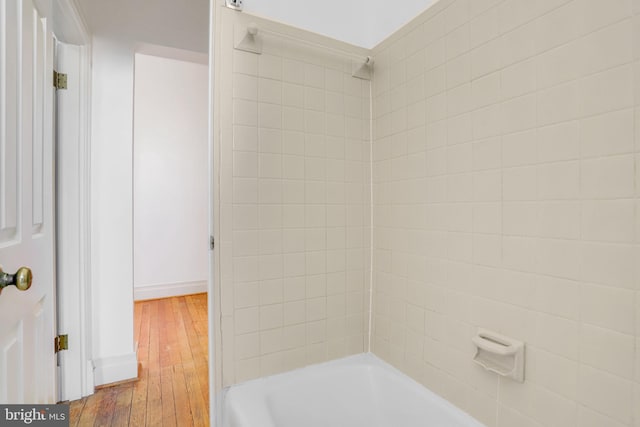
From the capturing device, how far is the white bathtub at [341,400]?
1.15 meters

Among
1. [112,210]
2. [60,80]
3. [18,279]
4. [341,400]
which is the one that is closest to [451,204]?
[341,400]

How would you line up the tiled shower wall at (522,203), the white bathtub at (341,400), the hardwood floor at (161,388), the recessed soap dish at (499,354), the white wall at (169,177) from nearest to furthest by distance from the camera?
the tiled shower wall at (522,203) < the recessed soap dish at (499,354) < the white bathtub at (341,400) < the hardwood floor at (161,388) < the white wall at (169,177)

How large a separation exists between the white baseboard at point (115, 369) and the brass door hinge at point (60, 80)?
5.28 ft

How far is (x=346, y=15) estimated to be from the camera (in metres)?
1.52

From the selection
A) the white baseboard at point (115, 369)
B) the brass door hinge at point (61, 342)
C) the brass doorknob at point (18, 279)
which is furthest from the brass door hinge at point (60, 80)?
the white baseboard at point (115, 369)

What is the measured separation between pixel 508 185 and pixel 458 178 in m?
0.18

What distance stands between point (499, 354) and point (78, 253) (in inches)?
83.2

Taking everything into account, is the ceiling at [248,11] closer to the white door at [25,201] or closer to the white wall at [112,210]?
the white wall at [112,210]

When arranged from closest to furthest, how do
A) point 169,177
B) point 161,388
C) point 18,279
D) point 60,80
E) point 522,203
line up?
point 18,279 → point 522,203 → point 60,80 → point 161,388 → point 169,177

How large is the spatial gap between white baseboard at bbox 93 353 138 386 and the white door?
0.93 m

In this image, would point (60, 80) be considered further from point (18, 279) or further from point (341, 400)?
point (341, 400)

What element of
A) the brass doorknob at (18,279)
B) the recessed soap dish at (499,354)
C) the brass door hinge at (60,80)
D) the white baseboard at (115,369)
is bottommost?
the white baseboard at (115,369)

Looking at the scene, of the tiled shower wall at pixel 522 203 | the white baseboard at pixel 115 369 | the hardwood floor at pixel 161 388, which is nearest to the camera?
the tiled shower wall at pixel 522 203

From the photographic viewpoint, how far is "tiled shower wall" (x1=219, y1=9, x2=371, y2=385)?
1.29m
